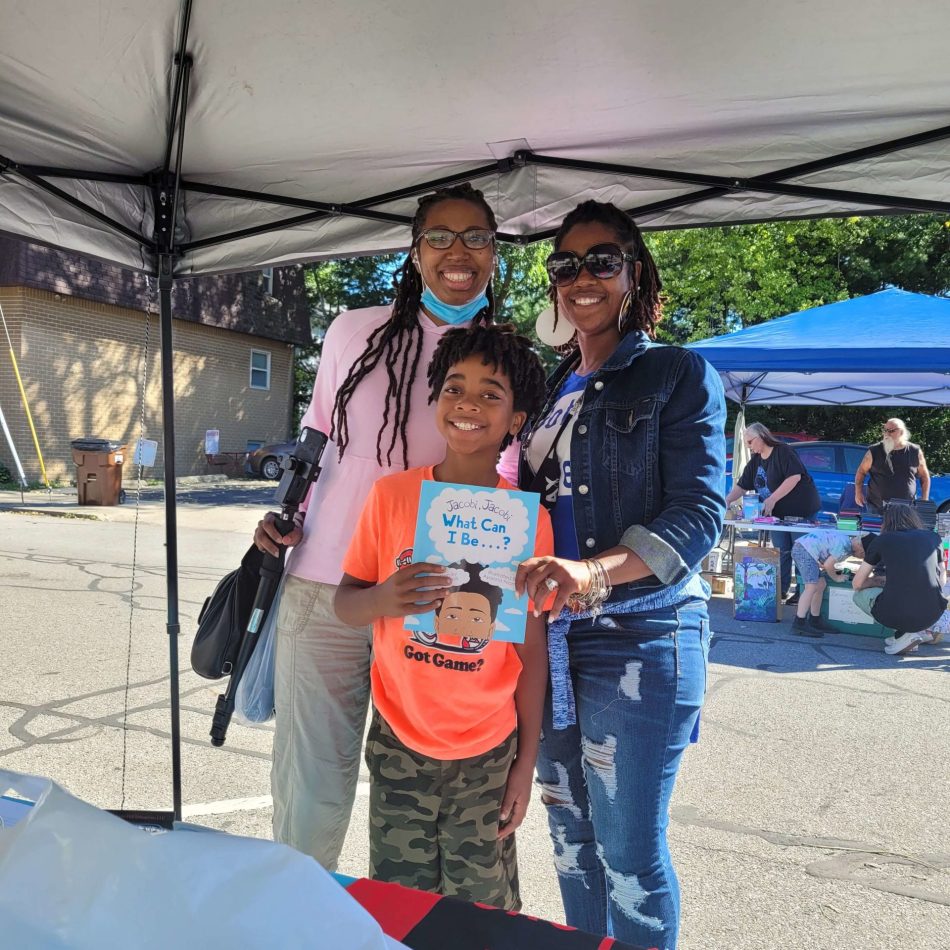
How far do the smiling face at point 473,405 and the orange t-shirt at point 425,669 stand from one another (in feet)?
0.41

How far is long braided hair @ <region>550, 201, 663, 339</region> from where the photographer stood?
1.85m

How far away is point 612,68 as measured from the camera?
6.17 feet

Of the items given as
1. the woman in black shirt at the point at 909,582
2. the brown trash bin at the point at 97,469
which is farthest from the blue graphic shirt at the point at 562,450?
the brown trash bin at the point at 97,469

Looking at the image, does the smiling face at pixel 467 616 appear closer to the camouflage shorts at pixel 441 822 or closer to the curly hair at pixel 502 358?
the camouflage shorts at pixel 441 822

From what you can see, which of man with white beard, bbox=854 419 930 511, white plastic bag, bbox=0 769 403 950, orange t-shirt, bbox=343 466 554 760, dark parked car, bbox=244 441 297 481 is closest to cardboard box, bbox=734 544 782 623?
man with white beard, bbox=854 419 930 511

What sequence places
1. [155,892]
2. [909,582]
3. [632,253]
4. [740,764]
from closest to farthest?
[155,892] → [632,253] → [740,764] → [909,582]

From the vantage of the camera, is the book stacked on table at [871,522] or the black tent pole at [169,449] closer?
the black tent pole at [169,449]

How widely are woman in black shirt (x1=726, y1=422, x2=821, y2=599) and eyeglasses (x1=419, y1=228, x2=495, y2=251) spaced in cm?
689

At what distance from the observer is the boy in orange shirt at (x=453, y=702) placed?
1.70 meters

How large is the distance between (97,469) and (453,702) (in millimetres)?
12960

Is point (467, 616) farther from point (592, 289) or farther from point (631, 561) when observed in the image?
point (592, 289)

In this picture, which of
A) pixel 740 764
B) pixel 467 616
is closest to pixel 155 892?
pixel 467 616

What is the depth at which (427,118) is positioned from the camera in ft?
7.37

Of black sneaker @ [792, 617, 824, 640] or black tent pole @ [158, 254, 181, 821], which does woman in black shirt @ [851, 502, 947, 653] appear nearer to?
black sneaker @ [792, 617, 824, 640]
